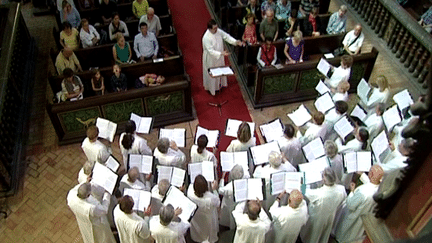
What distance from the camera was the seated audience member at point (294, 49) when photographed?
314 inches

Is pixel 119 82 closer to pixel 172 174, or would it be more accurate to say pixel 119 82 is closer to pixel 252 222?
pixel 172 174

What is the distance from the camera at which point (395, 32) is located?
909 cm

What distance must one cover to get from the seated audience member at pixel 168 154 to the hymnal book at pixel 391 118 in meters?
3.12

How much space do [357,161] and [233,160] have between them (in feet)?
5.43

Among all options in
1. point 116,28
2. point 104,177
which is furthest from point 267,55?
point 104,177

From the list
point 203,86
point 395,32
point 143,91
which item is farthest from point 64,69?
point 395,32

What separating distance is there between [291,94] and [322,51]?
54.6 inches

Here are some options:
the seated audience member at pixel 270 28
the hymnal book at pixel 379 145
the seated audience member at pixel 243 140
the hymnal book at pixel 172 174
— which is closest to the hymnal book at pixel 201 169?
the hymnal book at pixel 172 174

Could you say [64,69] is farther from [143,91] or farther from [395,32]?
[395,32]

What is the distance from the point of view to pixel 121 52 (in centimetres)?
795

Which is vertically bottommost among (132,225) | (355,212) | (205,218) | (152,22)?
(205,218)

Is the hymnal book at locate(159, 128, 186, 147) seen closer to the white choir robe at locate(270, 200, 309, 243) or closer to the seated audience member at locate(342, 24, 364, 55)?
the white choir robe at locate(270, 200, 309, 243)

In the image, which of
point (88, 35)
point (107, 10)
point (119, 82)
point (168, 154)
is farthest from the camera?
point (107, 10)

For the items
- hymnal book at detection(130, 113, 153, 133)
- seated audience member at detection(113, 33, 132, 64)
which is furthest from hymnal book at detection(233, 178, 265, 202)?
seated audience member at detection(113, 33, 132, 64)
